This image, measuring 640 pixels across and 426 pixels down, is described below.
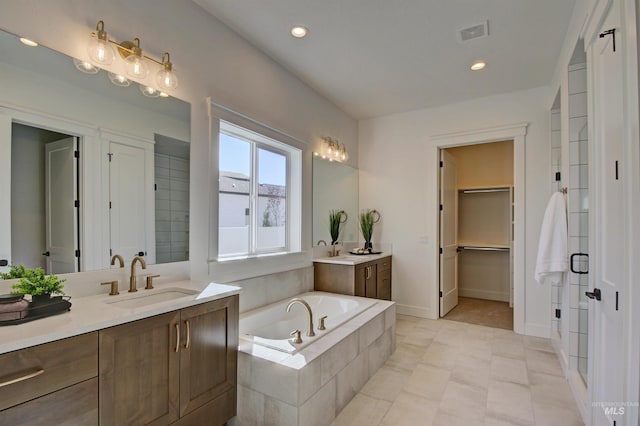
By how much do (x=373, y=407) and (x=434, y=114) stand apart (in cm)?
361

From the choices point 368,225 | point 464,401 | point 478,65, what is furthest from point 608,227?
point 368,225

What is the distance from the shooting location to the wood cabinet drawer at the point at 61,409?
1.02m

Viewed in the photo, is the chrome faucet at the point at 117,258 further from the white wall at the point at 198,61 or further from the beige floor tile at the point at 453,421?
A: the beige floor tile at the point at 453,421

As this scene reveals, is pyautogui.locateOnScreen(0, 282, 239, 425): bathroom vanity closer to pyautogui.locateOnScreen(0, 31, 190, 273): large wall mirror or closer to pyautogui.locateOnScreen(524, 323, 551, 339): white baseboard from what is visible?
pyautogui.locateOnScreen(0, 31, 190, 273): large wall mirror

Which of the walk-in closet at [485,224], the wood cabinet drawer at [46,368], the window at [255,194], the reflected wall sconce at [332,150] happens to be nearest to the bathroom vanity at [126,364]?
the wood cabinet drawer at [46,368]

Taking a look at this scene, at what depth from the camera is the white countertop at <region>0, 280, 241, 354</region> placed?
1.06 metres

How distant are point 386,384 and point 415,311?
6.45 feet

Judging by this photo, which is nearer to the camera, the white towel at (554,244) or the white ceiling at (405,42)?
the white ceiling at (405,42)

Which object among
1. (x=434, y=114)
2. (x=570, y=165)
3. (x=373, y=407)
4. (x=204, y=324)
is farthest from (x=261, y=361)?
(x=434, y=114)

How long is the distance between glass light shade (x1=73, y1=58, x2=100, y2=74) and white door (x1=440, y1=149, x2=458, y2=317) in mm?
3872

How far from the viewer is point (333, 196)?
4.04m

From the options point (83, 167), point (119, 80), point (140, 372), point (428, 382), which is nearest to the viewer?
point (140, 372)

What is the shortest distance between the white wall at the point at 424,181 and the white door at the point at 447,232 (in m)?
0.16

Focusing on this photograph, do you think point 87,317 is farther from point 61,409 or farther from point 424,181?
point 424,181
